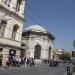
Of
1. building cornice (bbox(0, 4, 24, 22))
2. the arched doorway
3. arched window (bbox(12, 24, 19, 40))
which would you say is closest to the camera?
building cornice (bbox(0, 4, 24, 22))

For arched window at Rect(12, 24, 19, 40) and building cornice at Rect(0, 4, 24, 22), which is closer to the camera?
building cornice at Rect(0, 4, 24, 22)

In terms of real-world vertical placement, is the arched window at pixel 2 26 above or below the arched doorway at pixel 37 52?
above

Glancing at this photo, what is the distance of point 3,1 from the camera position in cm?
3206

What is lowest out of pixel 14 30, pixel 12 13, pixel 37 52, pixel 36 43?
pixel 37 52

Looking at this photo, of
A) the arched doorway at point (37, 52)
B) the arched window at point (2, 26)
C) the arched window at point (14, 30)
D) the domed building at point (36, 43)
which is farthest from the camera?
the arched doorway at point (37, 52)

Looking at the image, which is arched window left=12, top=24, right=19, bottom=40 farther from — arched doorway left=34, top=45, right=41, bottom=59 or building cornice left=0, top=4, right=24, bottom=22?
arched doorway left=34, top=45, right=41, bottom=59

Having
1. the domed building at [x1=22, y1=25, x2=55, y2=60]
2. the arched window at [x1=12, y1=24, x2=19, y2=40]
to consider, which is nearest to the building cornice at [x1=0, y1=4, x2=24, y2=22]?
the arched window at [x1=12, y1=24, x2=19, y2=40]

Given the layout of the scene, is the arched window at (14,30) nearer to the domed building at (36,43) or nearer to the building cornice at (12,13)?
the building cornice at (12,13)

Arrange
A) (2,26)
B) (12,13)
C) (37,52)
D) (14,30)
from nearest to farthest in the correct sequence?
(2,26) < (12,13) < (14,30) < (37,52)

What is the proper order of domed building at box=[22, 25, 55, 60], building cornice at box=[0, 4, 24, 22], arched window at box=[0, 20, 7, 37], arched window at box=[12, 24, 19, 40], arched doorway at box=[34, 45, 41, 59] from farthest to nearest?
arched doorway at box=[34, 45, 41, 59] → domed building at box=[22, 25, 55, 60] → arched window at box=[12, 24, 19, 40] → arched window at box=[0, 20, 7, 37] → building cornice at box=[0, 4, 24, 22]

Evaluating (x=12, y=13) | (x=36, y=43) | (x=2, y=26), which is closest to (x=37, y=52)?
(x=36, y=43)

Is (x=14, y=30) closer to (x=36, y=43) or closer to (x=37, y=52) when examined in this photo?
(x=36, y=43)

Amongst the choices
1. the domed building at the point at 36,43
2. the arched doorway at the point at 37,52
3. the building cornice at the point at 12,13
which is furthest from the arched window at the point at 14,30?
the arched doorway at the point at 37,52

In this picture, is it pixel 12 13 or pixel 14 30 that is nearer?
pixel 12 13
